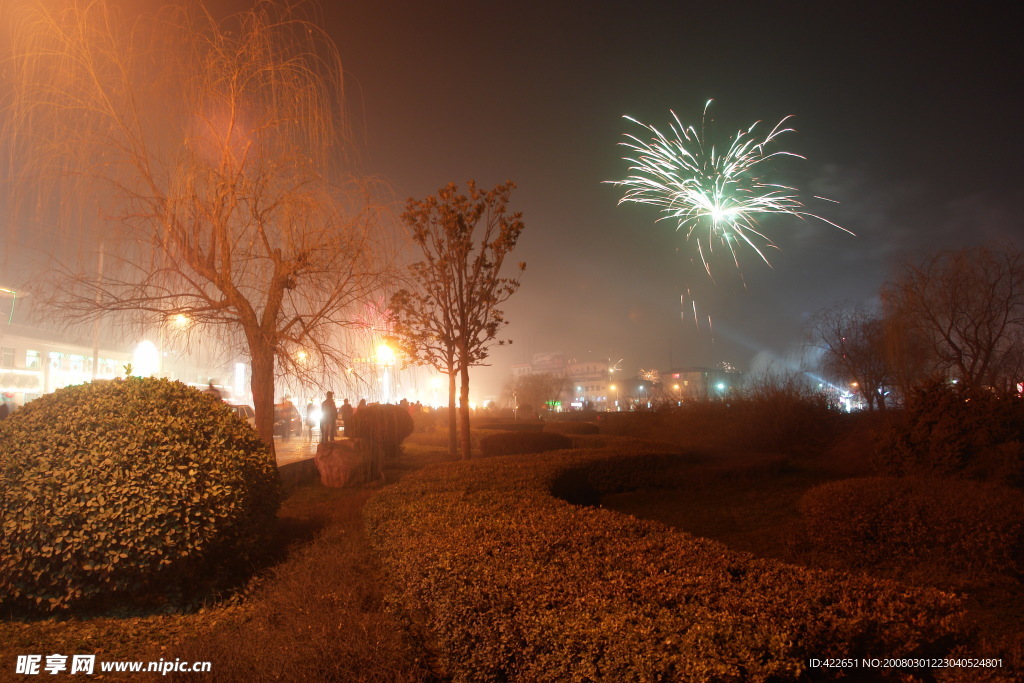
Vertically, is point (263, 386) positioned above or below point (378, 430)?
above

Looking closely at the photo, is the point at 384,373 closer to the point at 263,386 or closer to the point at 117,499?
the point at 263,386

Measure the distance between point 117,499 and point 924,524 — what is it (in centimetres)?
693

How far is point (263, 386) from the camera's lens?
31.4 feet

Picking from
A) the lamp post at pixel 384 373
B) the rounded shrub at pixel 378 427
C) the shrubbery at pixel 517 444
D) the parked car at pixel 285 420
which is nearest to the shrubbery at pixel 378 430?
the rounded shrub at pixel 378 427

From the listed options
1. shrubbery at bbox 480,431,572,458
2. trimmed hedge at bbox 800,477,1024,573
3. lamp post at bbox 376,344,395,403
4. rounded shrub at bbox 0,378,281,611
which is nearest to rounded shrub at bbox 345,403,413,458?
shrubbery at bbox 480,431,572,458

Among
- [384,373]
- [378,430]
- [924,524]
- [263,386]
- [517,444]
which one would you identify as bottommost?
[924,524]

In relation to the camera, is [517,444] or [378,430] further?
[517,444]

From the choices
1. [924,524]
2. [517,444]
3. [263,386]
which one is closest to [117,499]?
[263,386]

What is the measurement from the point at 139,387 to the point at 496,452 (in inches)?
406

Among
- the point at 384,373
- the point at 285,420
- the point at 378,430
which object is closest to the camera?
the point at 384,373

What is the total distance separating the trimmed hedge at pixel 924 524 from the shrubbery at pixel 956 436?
4.79ft

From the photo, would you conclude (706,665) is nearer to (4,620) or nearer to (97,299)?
(4,620)

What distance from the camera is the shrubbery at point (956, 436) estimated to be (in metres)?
7.41

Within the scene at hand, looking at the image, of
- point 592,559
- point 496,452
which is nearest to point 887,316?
point 496,452
